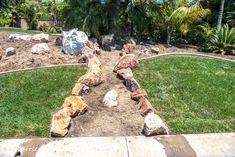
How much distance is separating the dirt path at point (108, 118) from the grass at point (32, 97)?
A: 0.60 meters

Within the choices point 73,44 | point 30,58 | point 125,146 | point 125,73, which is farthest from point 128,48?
point 125,146

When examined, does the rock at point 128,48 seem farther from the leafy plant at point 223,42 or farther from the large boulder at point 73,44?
the leafy plant at point 223,42

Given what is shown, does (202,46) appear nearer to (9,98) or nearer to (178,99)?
(178,99)

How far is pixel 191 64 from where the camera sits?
9305 millimetres

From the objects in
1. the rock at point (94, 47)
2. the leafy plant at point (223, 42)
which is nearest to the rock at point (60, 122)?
the rock at point (94, 47)

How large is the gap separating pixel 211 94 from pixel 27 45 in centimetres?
592

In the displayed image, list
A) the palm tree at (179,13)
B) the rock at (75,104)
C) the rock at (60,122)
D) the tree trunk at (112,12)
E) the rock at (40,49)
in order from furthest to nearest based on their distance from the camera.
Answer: the tree trunk at (112,12), the palm tree at (179,13), the rock at (40,49), the rock at (75,104), the rock at (60,122)

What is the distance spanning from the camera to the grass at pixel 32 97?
6.21m

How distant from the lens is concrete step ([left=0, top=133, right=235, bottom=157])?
5422mm

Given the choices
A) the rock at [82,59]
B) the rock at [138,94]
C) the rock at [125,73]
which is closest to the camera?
the rock at [138,94]

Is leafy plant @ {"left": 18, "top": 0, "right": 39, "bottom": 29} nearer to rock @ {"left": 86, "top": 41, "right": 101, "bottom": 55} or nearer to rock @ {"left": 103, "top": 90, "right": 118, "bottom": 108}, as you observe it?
rock @ {"left": 86, "top": 41, "right": 101, "bottom": 55}

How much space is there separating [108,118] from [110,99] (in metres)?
0.61

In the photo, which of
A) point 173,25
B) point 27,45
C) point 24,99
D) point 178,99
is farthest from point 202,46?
point 24,99

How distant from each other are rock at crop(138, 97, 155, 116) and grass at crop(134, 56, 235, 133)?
284 millimetres
